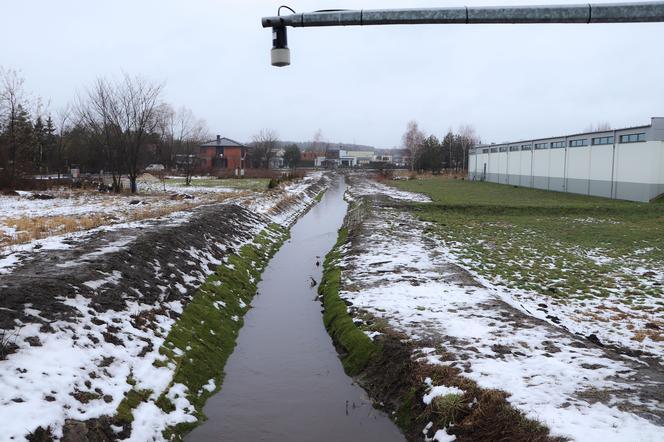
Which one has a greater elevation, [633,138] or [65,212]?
[633,138]

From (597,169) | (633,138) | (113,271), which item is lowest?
(113,271)

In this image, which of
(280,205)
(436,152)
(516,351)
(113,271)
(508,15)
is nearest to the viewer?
(508,15)

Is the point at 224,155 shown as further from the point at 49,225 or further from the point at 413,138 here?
the point at 49,225

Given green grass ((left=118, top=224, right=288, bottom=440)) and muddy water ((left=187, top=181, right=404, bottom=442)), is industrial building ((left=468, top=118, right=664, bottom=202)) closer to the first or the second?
green grass ((left=118, top=224, right=288, bottom=440))

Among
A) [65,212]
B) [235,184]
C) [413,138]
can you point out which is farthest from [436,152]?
[65,212]

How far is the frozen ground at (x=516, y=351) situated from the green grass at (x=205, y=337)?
2799mm

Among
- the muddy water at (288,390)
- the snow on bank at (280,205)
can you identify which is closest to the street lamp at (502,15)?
the muddy water at (288,390)

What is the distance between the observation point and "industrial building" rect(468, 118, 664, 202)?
32.7 meters

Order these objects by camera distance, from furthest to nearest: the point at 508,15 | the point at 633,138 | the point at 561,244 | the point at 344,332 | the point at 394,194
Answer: the point at 394,194 → the point at 633,138 → the point at 561,244 → the point at 344,332 → the point at 508,15

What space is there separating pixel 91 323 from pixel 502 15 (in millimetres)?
7420

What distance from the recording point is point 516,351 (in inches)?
313

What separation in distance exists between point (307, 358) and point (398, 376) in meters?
2.14

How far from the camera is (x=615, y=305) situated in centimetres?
1059

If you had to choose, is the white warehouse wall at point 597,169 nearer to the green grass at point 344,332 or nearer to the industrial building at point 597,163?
the industrial building at point 597,163
